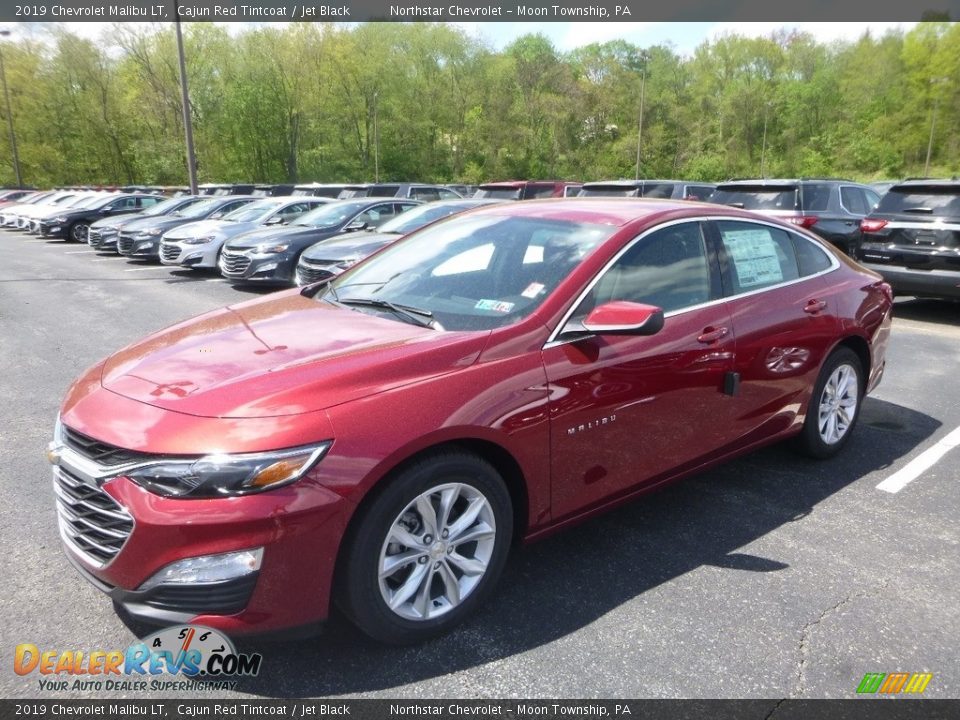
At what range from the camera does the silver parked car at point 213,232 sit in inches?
529

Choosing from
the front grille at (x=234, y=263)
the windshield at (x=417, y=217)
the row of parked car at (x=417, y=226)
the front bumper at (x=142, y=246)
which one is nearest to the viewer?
the row of parked car at (x=417, y=226)

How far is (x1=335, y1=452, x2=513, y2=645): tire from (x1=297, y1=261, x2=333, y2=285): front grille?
7642 millimetres

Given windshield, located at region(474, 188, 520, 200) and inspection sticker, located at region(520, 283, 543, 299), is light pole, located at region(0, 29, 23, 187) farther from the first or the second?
inspection sticker, located at region(520, 283, 543, 299)

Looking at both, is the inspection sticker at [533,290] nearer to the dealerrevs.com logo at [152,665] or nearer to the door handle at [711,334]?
the door handle at [711,334]

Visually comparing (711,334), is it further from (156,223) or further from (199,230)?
(156,223)

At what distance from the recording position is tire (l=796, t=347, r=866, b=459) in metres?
4.29

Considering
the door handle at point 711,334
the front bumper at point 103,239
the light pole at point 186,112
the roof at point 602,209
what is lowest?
the front bumper at point 103,239

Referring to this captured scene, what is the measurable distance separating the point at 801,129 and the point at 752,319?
67397mm

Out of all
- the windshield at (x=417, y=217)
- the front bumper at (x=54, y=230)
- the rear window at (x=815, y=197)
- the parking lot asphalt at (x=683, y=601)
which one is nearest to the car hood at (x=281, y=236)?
the windshield at (x=417, y=217)

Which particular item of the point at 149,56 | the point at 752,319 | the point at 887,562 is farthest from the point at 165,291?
the point at 149,56

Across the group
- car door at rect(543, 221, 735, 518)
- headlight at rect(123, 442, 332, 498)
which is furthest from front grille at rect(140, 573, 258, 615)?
car door at rect(543, 221, 735, 518)

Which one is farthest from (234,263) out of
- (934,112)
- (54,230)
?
(934,112)

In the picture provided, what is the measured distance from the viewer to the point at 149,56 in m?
47.3

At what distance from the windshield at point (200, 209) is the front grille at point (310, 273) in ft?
29.7
